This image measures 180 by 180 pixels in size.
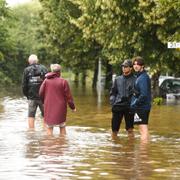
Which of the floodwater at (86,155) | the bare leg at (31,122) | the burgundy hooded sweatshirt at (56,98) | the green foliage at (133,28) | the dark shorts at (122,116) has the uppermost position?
the green foliage at (133,28)

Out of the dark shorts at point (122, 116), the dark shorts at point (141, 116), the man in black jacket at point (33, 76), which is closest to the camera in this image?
the dark shorts at point (141, 116)

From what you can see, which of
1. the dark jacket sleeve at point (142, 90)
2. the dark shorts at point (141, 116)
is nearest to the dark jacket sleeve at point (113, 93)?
the dark shorts at point (141, 116)

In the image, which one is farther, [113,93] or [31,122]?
[31,122]

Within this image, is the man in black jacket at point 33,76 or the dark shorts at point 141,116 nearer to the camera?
the dark shorts at point 141,116

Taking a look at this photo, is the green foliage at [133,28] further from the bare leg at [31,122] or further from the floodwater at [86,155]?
the bare leg at [31,122]

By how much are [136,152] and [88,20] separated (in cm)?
1931

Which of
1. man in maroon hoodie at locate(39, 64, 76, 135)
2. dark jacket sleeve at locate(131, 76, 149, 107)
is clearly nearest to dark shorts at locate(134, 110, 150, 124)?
dark jacket sleeve at locate(131, 76, 149, 107)

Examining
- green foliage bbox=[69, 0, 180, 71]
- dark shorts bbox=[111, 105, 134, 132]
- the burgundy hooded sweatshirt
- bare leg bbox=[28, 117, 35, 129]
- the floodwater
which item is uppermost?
green foliage bbox=[69, 0, 180, 71]

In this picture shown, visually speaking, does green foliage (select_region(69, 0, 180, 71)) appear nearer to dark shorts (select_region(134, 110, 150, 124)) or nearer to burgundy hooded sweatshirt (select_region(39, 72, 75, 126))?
burgundy hooded sweatshirt (select_region(39, 72, 75, 126))

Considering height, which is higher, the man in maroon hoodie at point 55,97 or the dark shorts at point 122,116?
the man in maroon hoodie at point 55,97

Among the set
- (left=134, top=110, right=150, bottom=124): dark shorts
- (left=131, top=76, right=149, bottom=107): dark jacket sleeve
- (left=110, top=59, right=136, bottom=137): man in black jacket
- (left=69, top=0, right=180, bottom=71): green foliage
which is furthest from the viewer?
(left=69, top=0, right=180, bottom=71): green foliage

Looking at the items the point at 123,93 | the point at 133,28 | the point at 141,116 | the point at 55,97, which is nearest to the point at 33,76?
the point at 55,97

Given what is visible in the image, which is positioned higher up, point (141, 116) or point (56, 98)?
point (56, 98)

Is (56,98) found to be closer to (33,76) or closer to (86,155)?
(33,76)
